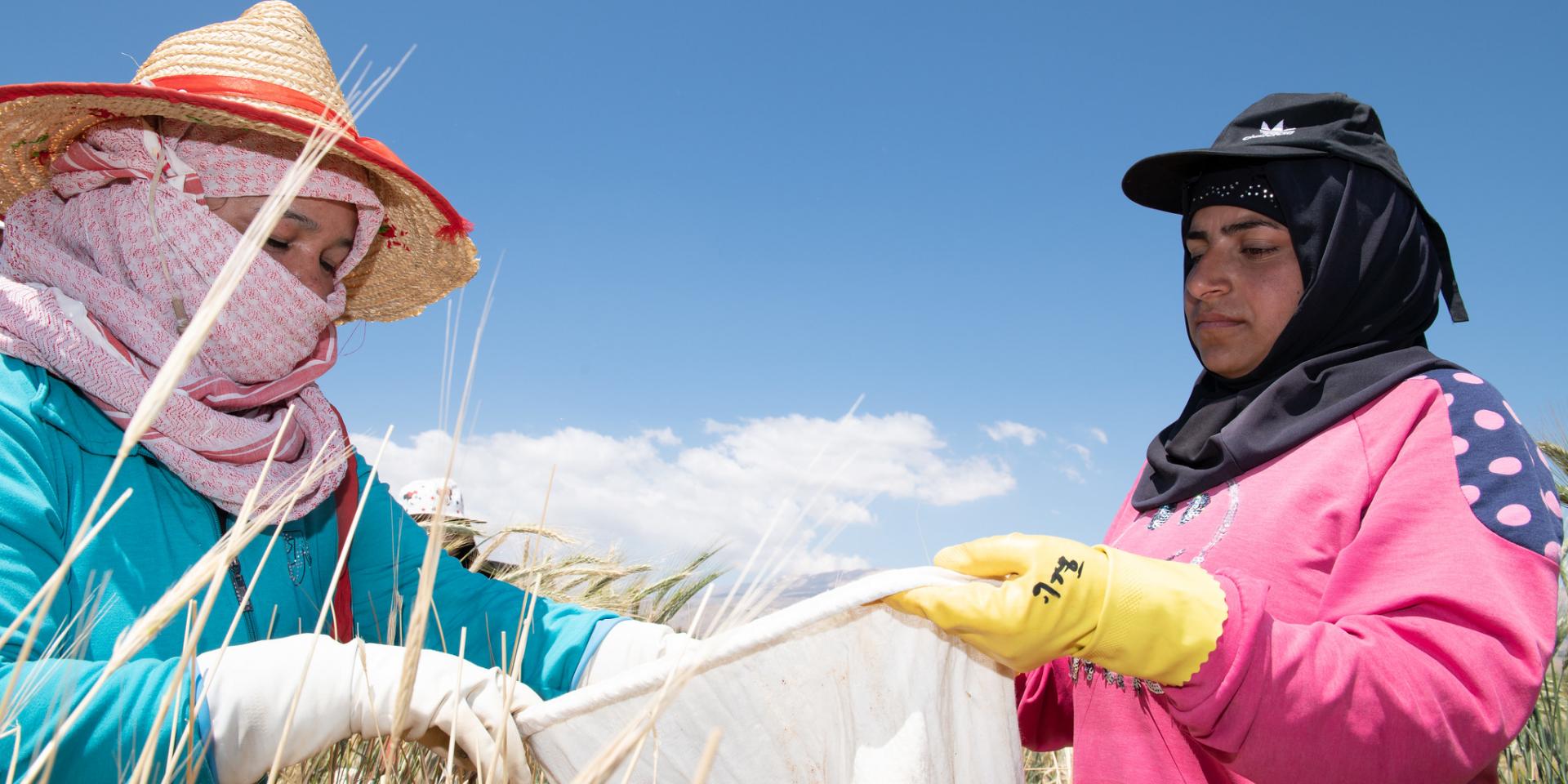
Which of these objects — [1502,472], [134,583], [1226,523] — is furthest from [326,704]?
[1502,472]

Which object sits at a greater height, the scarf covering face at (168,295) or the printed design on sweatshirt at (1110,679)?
the scarf covering face at (168,295)

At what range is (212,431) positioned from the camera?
1.68 m

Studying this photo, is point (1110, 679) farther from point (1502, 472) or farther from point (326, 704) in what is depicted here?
point (326, 704)

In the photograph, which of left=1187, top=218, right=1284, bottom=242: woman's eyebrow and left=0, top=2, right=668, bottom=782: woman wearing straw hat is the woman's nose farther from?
left=0, top=2, right=668, bottom=782: woman wearing straw hat

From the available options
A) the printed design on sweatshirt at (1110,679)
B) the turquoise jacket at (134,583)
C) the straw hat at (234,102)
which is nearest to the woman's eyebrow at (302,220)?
the straw hat at (234,102)

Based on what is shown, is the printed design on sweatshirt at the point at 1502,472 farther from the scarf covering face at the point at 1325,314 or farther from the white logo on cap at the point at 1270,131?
the white logo on cap at the point at 1270,131

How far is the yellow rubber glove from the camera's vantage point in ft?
3.78

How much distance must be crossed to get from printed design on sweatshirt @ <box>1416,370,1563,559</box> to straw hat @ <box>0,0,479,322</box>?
1720 mm

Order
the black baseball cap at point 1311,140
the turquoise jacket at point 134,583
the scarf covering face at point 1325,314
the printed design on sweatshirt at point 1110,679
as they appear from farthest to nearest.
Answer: the black baseball cap at point 1311,140 → the scarf covering face at point 1325,314 → the printed design on sweatshirt at point 1110,679 → the turquoise jacket at point 134,583

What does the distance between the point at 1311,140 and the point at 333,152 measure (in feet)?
A: 6.44

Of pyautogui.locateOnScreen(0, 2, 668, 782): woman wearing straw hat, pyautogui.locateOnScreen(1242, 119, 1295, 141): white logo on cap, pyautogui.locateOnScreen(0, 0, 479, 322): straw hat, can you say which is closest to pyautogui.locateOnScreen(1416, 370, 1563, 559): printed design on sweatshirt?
pyautogui.locateOnScreen(1242, 119, 1295, 141): white logo on cap

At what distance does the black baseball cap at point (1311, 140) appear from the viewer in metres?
1.74

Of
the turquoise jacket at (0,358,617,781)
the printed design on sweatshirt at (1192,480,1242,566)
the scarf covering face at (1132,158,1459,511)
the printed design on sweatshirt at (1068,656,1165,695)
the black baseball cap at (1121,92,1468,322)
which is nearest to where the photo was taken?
the turquoise jacket at (0,358,617,781)

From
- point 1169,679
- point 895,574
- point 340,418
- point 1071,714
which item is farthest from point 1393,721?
point 340,418
